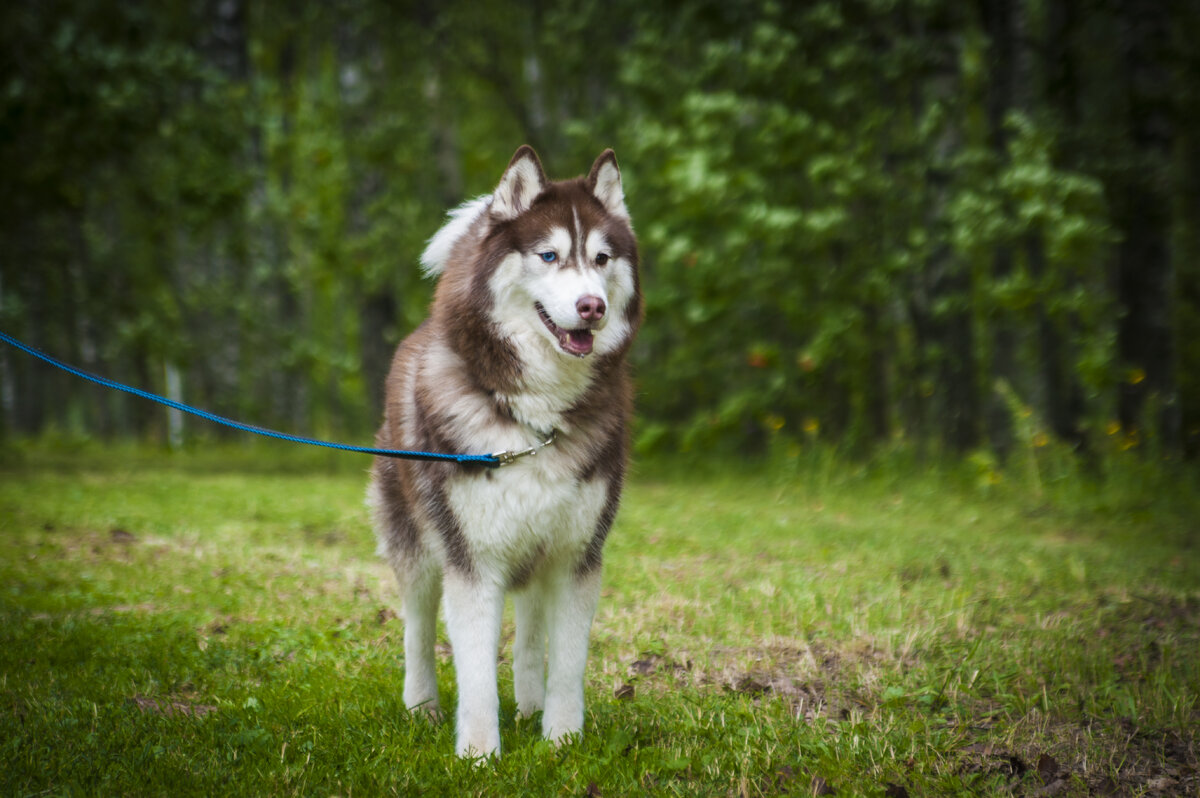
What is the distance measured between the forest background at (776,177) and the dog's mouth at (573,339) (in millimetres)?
6331

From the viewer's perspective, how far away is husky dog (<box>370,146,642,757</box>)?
334 centimetres

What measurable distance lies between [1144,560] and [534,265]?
5.34 meters

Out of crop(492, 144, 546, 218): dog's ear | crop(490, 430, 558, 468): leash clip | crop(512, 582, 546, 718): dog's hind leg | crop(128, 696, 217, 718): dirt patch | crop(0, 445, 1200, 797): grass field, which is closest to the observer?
crop(0, 445, 1200, 797): grass field

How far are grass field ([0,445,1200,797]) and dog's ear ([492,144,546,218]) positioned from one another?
74.5 inches

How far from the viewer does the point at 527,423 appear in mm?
3408

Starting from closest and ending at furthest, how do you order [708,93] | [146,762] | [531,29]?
1. [146,762]
2. [708,93]
3. [531,29]

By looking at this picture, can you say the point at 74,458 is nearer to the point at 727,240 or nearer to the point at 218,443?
the point at 218,443

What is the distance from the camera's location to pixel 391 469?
3908 millimetres

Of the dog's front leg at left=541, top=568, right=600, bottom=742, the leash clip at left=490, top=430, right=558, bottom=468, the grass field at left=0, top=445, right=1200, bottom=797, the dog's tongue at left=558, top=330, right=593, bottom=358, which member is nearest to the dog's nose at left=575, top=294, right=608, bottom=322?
the dog's tongue at left=558, top=330, right=593, bottom=358

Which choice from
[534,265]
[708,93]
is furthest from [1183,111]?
[534,265]

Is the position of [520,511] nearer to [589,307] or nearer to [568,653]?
[568,653]

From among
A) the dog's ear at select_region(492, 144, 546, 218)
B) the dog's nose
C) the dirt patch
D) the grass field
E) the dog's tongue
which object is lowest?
the grass field

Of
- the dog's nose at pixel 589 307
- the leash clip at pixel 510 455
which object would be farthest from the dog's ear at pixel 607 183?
the leash clip at pixel 510 455

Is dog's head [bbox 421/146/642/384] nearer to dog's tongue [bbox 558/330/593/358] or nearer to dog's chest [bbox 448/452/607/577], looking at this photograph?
dog's tongue [bbox 558/330/593/358]
